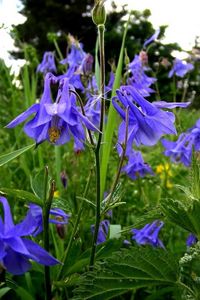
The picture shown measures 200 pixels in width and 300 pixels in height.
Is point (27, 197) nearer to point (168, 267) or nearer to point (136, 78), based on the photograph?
point (168, 267)

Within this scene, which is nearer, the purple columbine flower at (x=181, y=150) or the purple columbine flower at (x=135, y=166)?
the purple columbine flower at (x=181, y=150)

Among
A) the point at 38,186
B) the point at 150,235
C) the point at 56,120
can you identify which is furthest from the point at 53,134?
the point at 150,235

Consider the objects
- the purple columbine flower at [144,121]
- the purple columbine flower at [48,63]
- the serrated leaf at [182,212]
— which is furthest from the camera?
the purple columbine flower at [48,63]

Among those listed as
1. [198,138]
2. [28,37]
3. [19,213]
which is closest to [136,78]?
[198,138]

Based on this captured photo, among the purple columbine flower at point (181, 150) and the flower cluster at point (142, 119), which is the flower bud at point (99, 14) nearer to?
the flower cluster at point (142, 119)

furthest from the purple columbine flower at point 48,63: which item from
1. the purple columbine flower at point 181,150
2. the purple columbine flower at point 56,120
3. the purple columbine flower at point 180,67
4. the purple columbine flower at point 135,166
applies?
the purple columbine flower at point 56,120

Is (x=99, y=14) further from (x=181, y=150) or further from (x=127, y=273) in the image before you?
(x=181, y=150)

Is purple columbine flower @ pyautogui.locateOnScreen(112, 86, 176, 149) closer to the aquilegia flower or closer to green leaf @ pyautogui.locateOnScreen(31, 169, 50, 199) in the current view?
green leaf @ pyautogui.locateOnScreen(31, 169, 50, 199)
